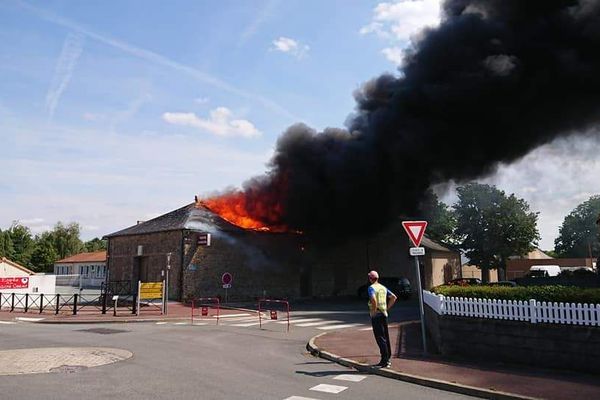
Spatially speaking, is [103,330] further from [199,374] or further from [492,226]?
[492,226]

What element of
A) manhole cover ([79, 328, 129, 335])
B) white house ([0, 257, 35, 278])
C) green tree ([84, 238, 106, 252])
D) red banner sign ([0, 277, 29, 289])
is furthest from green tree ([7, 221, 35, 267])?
manhole cover ([79, 328, 129, 335])

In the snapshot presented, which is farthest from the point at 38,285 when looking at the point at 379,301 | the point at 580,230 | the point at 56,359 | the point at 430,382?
the point at 580,230

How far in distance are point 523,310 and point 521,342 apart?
0.56 m

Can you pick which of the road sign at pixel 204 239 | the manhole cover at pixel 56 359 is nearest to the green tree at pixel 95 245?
the road sign at pixel 204 239

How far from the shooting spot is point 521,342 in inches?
340

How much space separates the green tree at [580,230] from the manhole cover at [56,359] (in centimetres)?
8891

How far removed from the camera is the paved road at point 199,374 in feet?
22.0

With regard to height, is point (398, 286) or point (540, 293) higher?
point (540, 293)

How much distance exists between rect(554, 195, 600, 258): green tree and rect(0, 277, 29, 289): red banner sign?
8437cm

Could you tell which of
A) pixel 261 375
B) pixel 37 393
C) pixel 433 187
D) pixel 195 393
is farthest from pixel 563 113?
pixel 37 393

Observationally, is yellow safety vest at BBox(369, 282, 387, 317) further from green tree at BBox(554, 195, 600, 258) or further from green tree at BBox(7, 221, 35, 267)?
green tree at BBox(554, 195, 600, 258)

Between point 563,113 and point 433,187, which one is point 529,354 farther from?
point 433,187

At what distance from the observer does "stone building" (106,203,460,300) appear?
26.9m

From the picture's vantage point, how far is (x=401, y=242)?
37.4 m
